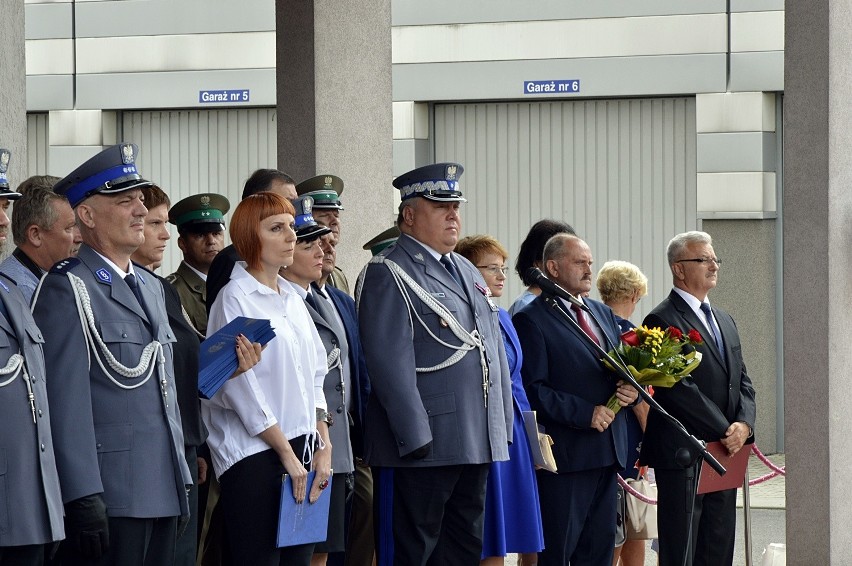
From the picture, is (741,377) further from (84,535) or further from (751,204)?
(751,204)

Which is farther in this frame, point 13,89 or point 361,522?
point 361,522

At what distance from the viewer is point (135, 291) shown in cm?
513

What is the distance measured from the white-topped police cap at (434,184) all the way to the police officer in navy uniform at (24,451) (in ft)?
8.46

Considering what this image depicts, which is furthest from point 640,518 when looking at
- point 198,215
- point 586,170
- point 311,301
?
point 586,170

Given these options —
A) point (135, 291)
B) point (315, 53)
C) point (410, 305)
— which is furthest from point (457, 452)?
point (315, 53)

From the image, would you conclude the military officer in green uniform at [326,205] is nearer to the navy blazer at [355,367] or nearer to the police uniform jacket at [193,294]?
the navy blazer at [355,367]

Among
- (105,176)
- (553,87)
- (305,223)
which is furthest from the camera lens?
(553,87)

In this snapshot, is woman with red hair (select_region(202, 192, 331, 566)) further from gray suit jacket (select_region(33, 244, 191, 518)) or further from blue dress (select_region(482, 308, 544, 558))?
blue dress (select_region(482, 308, 544, 558))

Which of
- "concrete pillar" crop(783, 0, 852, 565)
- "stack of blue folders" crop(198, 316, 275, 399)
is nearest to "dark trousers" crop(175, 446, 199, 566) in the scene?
"stack of blue folders" crop(198, 316, 275, 399)

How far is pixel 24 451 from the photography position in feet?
14.7

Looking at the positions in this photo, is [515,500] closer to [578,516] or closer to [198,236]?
[578,516]

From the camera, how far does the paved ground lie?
9.97m

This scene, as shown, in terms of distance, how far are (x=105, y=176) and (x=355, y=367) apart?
6.14 ft

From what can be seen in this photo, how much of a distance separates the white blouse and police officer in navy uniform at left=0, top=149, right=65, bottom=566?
1.13m
